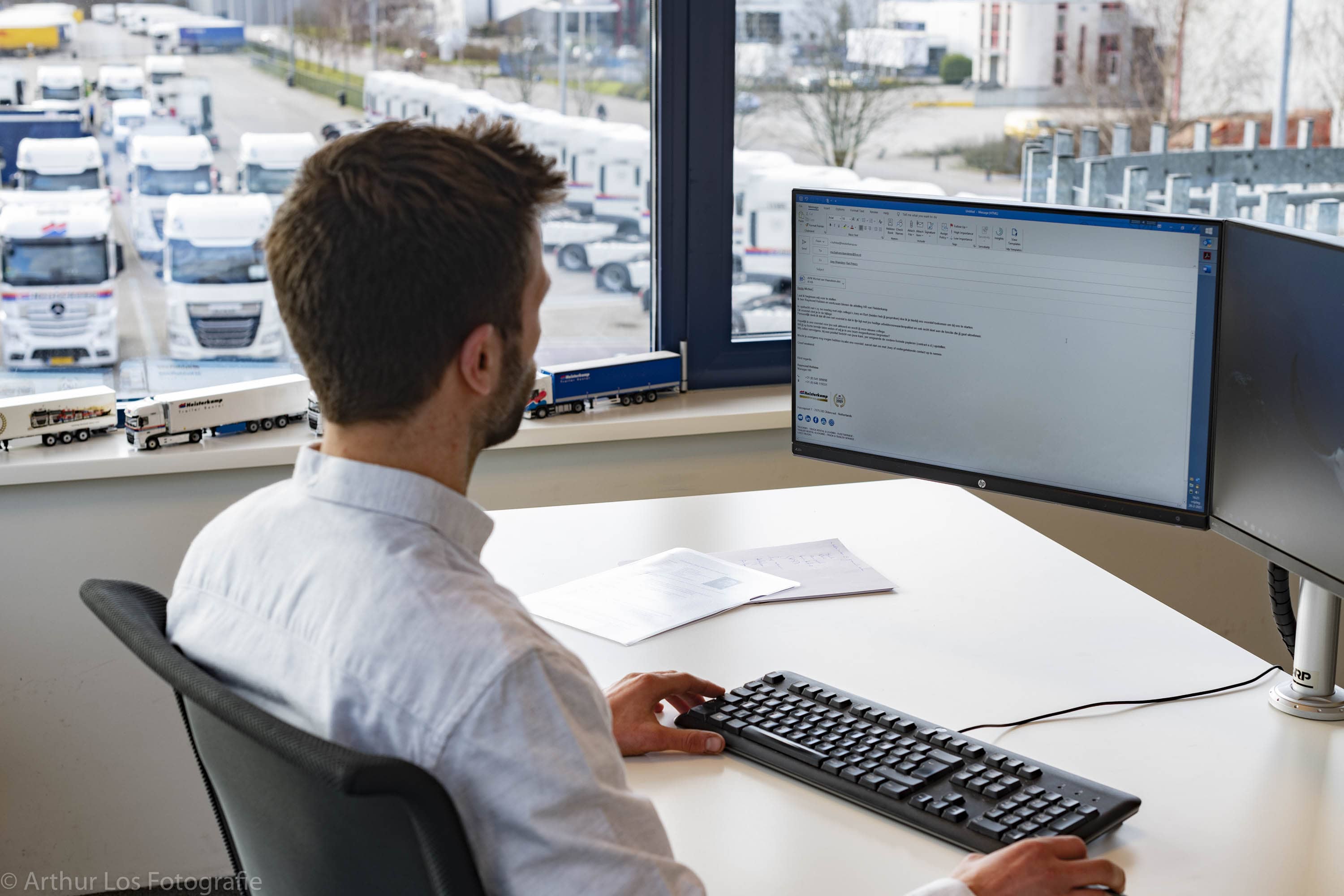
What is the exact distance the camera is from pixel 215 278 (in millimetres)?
2598

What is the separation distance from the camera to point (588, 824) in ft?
2.85

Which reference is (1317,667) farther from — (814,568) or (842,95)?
(842,95)

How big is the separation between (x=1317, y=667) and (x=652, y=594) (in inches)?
30.4

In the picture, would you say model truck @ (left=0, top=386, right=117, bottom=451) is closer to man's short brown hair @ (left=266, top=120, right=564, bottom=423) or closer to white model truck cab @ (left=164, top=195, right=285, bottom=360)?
white model truck cab @ (left=164, top=195, right=285, bottom=360)

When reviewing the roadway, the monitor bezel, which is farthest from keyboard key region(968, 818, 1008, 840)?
the roadway

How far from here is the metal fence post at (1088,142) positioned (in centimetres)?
302

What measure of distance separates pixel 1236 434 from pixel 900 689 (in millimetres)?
458

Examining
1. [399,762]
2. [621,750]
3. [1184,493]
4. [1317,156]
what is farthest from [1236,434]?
[1317,156]

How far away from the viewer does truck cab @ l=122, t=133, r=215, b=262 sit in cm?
253

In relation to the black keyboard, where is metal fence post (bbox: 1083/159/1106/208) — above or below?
above

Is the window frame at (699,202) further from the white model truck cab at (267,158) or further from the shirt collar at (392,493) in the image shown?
the shirt collar at (392,493)

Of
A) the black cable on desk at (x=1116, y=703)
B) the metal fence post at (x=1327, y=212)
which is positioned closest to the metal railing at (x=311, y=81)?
the black cable on desk at (x=1116, y=703)

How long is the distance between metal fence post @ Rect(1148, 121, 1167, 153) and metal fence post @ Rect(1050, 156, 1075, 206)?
0.67 ft

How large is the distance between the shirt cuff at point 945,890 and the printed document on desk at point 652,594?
60 centimetres
